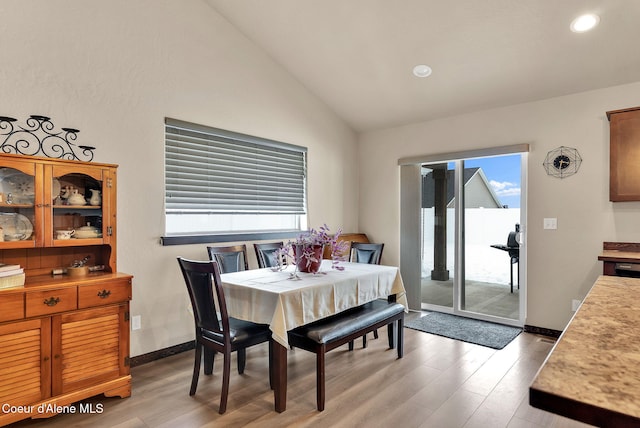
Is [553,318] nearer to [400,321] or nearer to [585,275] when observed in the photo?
[585,275]

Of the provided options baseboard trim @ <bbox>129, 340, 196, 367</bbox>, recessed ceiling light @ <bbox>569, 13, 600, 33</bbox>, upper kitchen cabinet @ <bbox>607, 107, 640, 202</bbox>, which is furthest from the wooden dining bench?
recessed ceiling light @ <bbox>569, 13, 600, 33</bbox>

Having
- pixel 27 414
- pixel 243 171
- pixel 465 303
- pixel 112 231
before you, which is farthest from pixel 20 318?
pixel 465 303

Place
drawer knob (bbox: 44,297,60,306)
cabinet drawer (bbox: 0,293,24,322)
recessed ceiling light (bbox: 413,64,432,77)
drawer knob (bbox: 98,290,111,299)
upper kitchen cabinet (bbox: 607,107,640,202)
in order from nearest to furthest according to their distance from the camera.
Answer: cabinet drawer (bbox: 0,293,24,322), drawer knob (bbox: 44,297,60,306), drawer knob (bbox: 98,290,111,299), upper kitchen cabinet (bbox: 607,107,640,202), recessed ceiling light (bbox: 413,64,432,77)

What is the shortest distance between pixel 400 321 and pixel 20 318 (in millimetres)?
2684

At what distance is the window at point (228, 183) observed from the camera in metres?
3.46

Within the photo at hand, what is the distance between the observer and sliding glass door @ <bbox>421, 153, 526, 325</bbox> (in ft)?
13.8

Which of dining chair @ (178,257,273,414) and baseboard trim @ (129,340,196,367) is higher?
dining chair @ (178,257,273,414)

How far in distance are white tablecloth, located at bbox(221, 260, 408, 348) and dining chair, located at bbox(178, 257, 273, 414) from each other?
5.2 inches

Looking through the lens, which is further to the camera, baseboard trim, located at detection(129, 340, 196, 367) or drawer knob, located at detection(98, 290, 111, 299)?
baseboard trim, located at detection(129, 340, 196, 367)

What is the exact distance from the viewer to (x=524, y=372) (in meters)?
2.97

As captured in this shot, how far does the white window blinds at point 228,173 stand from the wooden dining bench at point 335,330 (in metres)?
1.71

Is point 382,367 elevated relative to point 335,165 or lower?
lower

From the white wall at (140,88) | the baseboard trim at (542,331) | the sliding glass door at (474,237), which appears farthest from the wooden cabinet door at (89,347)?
the baseboard trim at (542,331)

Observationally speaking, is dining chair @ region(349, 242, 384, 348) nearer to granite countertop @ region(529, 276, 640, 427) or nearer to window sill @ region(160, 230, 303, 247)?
window sill @ region(160, 230, 303, 247)
